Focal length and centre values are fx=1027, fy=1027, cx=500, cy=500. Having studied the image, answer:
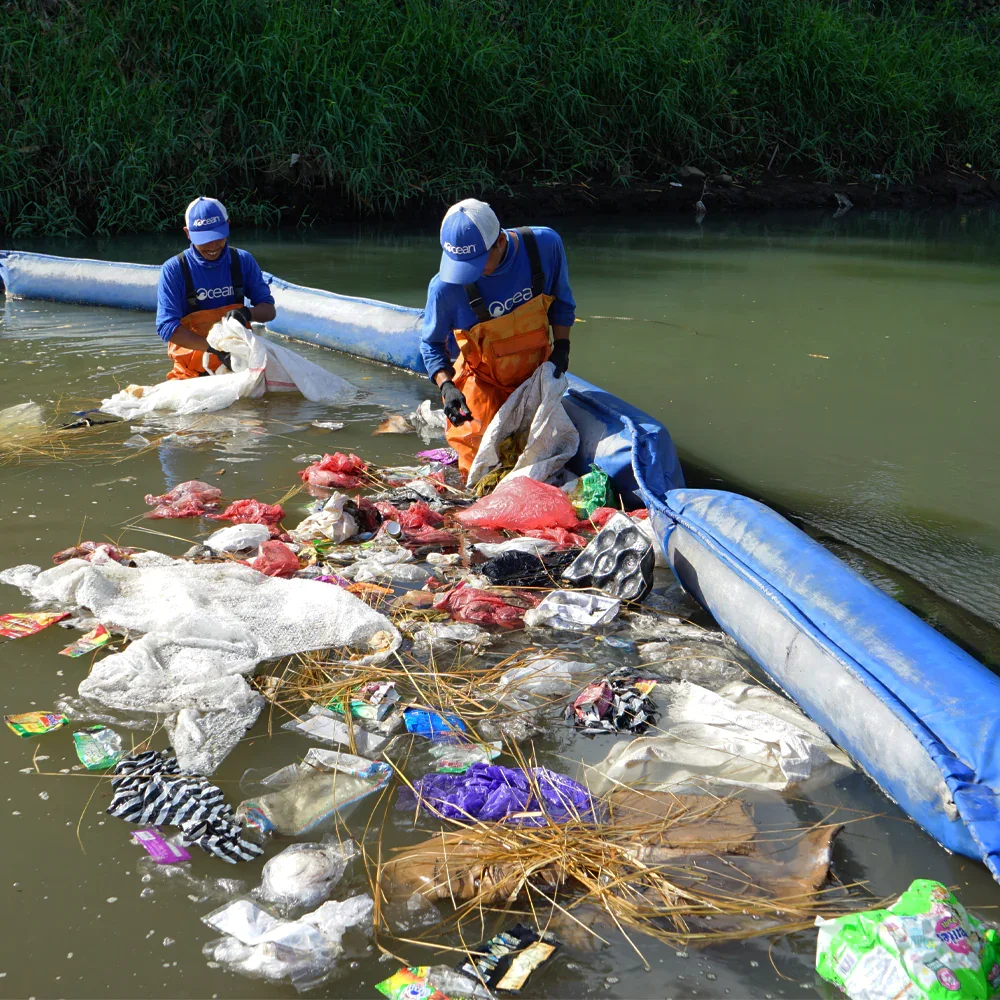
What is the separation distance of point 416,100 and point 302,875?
12055 mm

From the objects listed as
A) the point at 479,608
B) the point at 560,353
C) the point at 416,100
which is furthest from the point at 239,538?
the point at 416,100

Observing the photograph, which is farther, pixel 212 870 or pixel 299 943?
pixel 212 870

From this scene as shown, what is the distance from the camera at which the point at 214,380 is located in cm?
556

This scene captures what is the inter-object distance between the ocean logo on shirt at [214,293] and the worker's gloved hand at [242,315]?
0.39 ft

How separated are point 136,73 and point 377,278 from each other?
5.44 m

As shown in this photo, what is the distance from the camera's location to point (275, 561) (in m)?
3.63

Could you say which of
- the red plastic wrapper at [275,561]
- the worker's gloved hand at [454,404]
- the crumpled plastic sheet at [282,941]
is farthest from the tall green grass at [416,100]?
the crumpled plastic sheet at [282,941]

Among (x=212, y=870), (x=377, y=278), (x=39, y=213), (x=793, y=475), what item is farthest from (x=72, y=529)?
(x=39, y=213)

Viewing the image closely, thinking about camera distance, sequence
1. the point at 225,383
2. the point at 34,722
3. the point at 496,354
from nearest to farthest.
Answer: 1. the point at 34,722
2. the point at 496,354
3. the point at 225,383

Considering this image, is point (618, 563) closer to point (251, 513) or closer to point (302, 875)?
point (251, 513)

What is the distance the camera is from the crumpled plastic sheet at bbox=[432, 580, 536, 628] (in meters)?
3.36

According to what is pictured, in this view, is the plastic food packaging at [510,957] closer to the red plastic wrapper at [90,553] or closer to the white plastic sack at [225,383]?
the red plastic wrapper at [90,553]

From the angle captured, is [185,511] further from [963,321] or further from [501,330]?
[963,321]

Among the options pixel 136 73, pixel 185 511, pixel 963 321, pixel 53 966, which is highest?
pixel 136 73
